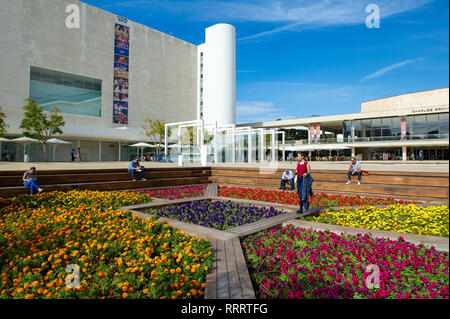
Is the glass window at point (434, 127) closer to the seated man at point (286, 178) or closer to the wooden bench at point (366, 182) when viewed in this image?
the wooden bench at point (366, 182)

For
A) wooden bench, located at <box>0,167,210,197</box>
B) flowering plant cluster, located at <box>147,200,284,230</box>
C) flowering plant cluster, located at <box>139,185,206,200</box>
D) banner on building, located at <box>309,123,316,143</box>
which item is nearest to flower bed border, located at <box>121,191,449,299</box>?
flowering plant cluster, located at <box>147,200,284,230</box>

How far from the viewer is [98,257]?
13.8ft

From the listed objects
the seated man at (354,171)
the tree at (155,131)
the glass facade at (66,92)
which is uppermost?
the glass facade at (66,92)

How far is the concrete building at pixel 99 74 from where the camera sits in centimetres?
3328

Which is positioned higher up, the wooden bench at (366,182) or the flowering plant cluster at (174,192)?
the wooden bench at (366,182)

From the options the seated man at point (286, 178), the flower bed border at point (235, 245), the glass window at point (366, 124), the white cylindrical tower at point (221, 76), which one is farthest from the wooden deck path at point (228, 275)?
the white cylindrical tower at point (221, 76)

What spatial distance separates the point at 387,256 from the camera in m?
3.75

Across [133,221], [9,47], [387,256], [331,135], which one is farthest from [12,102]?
[331,135]

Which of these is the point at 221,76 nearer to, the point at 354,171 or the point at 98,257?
the point at 354,171

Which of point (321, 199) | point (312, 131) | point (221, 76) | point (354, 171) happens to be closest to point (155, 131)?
point (221, 76)

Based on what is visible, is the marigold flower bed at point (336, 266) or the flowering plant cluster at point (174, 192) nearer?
the marigold flower bed at point (336, 266)

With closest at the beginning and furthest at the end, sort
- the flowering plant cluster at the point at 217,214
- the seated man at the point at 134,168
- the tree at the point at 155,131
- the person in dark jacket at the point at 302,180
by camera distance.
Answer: the flowering plant cluster at the point at 217,214 → the person in dark jacket at the point at 302,180 → the seated man at the point at 134,168 → the tree at the point at 155,131

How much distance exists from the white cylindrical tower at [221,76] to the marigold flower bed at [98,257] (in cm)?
4524
